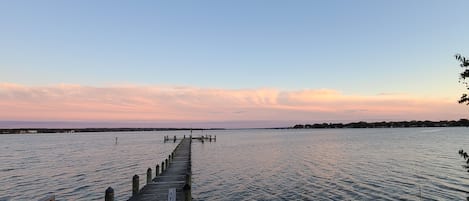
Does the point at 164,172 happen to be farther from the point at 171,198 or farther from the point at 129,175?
the point at 171,198

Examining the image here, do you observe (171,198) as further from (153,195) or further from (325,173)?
(325,173)

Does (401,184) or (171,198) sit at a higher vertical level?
(171,198)

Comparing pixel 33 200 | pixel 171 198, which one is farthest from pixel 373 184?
pixel 33 200

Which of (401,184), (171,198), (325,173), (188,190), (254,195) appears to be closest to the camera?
(171,198)

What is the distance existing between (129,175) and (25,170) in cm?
1562

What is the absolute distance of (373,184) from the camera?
2888cm

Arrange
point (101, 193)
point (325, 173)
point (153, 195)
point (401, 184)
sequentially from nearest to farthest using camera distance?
point (153, 195) < point (101, 193) < point (401, 184) < point (325, 173)

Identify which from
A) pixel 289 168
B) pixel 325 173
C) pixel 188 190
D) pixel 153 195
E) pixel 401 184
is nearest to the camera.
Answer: pixel 188 190

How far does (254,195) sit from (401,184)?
1305 centimetres

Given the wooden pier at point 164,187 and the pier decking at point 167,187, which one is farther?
the pier decking at point 167,187

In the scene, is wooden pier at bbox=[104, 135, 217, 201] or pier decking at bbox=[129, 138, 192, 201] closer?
wooden pier at bbox=[104, 135, 217, 201]

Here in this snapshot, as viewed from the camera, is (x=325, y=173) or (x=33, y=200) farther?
(x=325, y=173)

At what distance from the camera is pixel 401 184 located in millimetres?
28844

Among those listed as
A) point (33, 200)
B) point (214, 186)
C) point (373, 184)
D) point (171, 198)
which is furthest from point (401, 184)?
point (33, 200)
